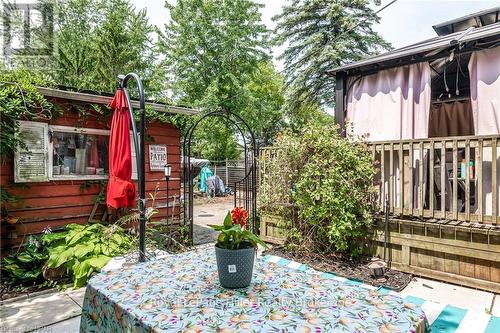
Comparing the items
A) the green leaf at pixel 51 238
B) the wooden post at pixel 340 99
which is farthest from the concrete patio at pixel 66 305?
the wooden post at pixel 340 99

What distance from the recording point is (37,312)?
305 cm

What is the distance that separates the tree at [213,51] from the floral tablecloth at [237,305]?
1494 cm

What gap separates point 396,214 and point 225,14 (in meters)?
16.0

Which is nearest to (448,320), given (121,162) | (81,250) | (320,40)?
(121,162)

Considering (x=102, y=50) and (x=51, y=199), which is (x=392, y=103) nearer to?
(x=51, y=199)

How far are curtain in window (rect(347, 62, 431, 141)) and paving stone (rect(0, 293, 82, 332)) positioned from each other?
441cm

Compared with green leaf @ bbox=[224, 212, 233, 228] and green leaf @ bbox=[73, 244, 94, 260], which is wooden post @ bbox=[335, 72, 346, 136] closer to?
green leaf @ bbox=[224, 212, 233, 228]

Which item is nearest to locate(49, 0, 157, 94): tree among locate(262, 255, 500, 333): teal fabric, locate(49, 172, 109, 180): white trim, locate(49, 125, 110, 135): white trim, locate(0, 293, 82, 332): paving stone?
locate(49, 125, 110, 135): white trim

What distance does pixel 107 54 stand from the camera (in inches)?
452

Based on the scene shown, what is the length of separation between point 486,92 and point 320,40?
9.62 m

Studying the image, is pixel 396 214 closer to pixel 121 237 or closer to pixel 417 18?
pixel 121 237

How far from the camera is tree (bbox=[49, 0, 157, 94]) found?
11.5m

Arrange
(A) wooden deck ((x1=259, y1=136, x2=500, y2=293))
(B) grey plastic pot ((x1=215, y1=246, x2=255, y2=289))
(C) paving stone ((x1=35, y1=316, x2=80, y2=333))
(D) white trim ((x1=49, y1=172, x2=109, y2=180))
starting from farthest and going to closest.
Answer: (D) white trim ((x1=49, y1=172, x2=109, y2=180))
(A) wooden deck ((x1=259, y1=136, x2=500, y2=293))
(C) paving stone ((x1=35, y1=316, x2=80, y2=333))
(B) grey plastic pot ((x1=215, y1=246, x2=255, y2=289))

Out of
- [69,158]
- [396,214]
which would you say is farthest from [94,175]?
[396,214]
